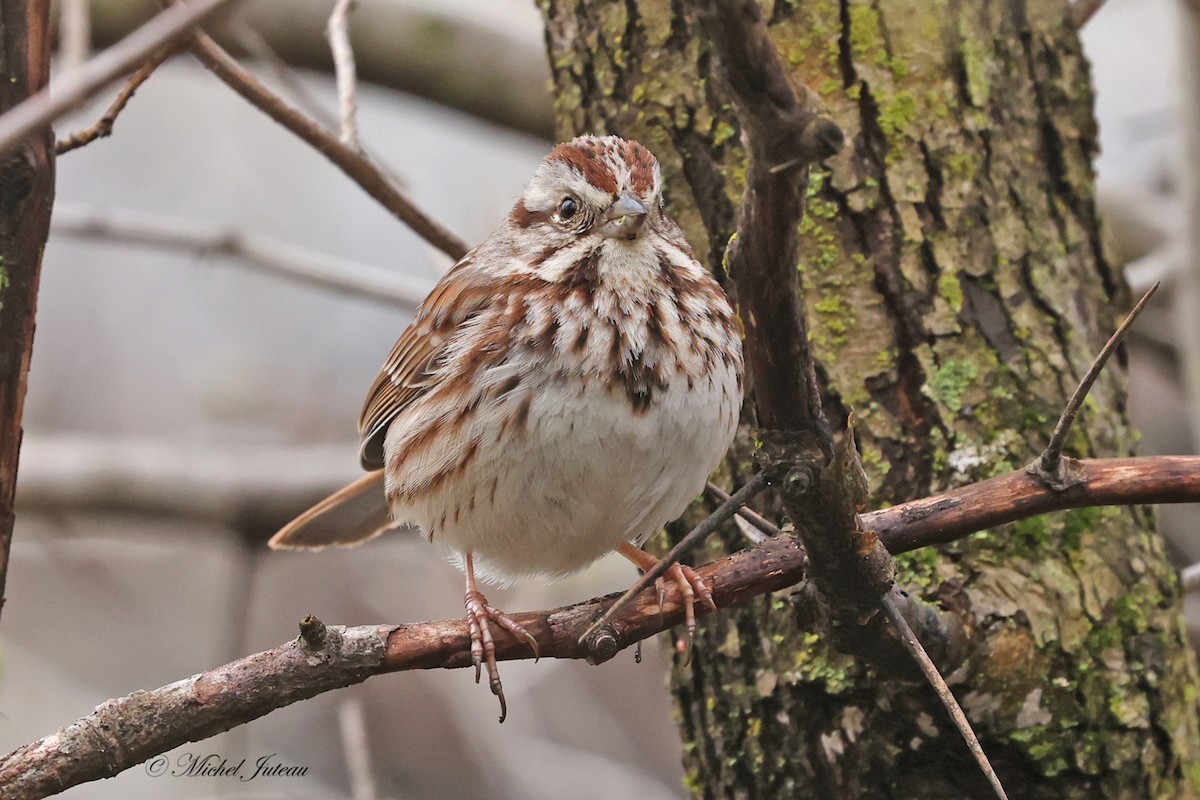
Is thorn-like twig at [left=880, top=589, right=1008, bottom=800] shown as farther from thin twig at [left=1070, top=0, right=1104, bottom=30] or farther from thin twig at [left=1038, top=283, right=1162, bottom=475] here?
thin twig at [left=1070, top=0, right=1104, bottom=30]

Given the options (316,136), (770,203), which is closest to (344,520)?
(316,136)

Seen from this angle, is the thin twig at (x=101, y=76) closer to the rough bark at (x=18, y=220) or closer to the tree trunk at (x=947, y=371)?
the rough bark at (x=18, y=220)

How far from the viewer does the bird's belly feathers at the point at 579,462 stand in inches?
105

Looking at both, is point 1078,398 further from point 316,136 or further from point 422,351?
point 316,136

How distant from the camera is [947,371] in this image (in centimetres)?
287

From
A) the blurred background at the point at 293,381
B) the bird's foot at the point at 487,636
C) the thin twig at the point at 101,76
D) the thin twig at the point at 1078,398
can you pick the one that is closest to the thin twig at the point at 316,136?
the blurred background at the point at 293,381

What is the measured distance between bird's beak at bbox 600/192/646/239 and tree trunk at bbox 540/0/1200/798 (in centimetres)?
34

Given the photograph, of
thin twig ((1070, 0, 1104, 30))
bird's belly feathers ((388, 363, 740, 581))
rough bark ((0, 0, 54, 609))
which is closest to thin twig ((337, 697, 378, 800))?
bird's belly feathers ((388, 363, 740, 581))

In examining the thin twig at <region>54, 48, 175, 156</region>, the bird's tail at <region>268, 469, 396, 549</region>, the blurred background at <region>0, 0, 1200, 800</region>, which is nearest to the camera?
the thin twig at <region>54, 48, 175, 156</region>

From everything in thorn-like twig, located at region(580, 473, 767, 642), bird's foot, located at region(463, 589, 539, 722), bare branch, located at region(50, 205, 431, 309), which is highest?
bare branch, located at region(50, 205, 431, 309)

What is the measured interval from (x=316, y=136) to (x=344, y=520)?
1048 mm

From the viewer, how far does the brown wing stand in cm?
305

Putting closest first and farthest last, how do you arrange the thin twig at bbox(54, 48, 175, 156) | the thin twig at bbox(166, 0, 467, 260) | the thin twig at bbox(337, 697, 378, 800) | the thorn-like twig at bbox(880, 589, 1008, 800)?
1. the thorn-like twig at bbox(880, 589, 1008, 800)
2. the thin twig at bbox(54, 48, 175, 156)
3. the thin twig at bbox(166, 0, 467, 260)
4. the thin twig at bbox(337, 697, 378, 800)

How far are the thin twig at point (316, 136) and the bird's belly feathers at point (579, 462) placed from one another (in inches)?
24.5
